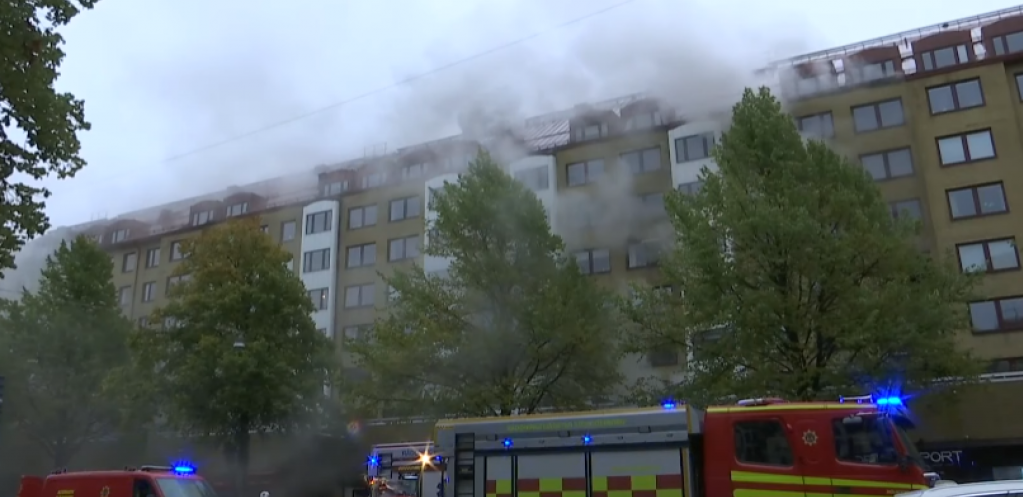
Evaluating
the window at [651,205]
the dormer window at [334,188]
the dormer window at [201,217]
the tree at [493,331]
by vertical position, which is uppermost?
the dormer window at [201,217]

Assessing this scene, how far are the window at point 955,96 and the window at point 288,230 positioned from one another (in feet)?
101

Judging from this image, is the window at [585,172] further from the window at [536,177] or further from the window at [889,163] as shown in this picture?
the window at [889,163]

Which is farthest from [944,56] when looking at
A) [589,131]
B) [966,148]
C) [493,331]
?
[493,331]

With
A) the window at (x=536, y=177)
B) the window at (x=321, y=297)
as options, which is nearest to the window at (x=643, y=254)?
the window at (x=536, y=177)

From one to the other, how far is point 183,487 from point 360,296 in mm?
24777

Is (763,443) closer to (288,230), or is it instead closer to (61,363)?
(61,363)

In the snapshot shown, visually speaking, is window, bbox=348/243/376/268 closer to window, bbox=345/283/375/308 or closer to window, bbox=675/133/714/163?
window, bbox=345/283/375/308

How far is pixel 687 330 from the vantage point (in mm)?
17234

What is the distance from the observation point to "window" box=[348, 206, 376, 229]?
1558 inches

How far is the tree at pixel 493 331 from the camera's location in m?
19.0

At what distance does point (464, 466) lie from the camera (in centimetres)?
1197

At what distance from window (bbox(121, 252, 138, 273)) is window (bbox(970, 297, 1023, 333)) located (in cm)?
4428

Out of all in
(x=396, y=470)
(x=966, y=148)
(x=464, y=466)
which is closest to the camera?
(x=464, y=466)

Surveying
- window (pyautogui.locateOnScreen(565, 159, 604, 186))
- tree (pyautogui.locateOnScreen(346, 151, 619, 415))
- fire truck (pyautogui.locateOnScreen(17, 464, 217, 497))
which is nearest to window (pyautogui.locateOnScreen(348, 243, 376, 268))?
window (pyautogui.locateOnScreen(565, 159, 604, 186))
